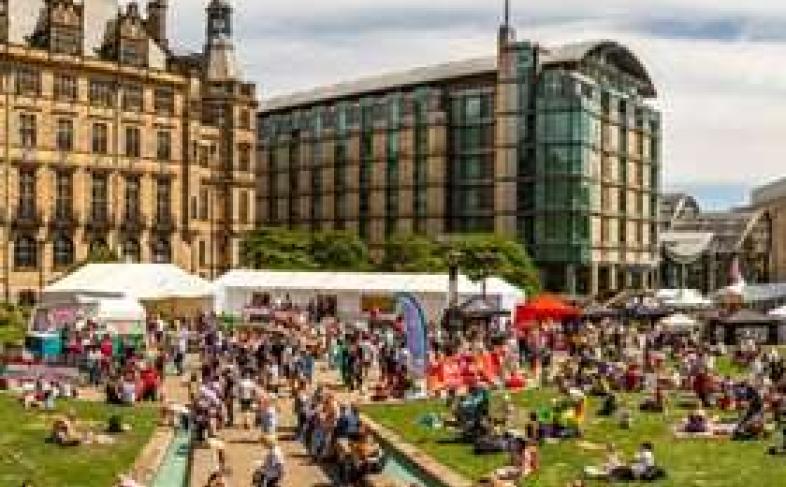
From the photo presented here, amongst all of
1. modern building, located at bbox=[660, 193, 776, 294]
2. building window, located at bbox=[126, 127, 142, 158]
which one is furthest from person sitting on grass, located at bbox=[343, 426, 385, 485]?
modern building, located at bbox=[660, 193, 776, 294]

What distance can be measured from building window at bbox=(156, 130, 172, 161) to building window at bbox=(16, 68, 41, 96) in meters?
11.7

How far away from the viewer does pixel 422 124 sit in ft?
452

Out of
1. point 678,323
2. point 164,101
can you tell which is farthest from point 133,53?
point 678,323

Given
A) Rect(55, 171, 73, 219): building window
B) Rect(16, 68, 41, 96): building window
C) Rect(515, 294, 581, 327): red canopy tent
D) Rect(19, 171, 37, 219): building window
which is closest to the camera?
Rect(515, 294, 581, 327): red canopy tent

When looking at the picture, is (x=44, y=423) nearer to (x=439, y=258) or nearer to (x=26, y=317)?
(x=26, y=317)

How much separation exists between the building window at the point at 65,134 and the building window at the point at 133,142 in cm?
529

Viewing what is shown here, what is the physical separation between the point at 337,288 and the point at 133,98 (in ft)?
103

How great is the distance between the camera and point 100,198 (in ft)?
333

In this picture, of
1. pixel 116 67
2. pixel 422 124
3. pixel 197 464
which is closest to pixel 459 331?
pixel 197 464

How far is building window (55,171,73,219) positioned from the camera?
323 feet

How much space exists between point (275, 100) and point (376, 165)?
80.9 feet

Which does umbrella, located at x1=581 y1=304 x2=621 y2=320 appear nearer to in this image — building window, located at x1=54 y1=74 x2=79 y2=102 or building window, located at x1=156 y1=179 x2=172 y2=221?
building window, located at x1=156 y1=179 x2=172 y2=221

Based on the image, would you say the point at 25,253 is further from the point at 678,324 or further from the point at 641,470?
the point at 641,470

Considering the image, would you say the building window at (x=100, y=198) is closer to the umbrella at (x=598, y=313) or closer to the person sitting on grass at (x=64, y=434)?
the umbrella at (x=598, y=313)
